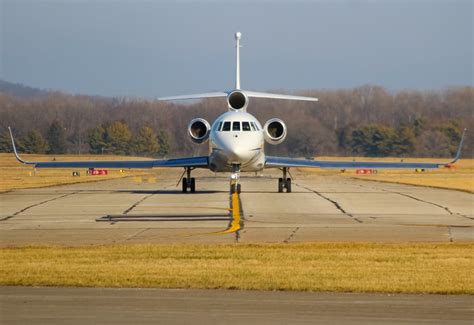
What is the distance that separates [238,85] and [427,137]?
5331cm

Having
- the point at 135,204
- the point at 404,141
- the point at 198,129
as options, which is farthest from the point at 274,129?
the point at 404,141

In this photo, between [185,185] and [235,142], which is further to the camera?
[185,185]

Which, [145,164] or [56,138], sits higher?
[145,164]

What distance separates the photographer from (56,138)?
8950 cm

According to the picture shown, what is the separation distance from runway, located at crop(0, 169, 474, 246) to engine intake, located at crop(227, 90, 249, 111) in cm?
438

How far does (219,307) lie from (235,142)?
23.2 meters

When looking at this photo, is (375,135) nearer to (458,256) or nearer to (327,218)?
(327,218)

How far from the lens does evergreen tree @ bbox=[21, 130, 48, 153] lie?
8750cm

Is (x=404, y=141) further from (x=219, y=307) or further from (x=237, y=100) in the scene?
(x=219, y=307)

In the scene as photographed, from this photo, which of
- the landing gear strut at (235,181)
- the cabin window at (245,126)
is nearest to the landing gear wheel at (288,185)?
the landing gear strut at (235,181)

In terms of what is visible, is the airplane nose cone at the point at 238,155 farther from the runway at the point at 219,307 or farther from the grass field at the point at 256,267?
the runway at the point at 219,307

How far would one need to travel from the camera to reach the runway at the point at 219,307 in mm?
10516

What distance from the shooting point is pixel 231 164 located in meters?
35.2

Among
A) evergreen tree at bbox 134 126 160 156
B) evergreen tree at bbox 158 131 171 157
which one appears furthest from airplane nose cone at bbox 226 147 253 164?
evergreen tree at bbox 134 126 160 156
